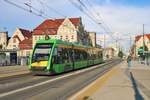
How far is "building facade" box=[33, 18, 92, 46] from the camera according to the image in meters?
119

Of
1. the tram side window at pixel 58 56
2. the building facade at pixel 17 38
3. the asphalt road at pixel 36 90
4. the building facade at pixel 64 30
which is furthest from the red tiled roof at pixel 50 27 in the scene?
the asphalt road at pixel 36 90

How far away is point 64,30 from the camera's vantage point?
120 metres

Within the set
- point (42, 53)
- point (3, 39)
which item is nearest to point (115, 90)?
point (42, 53)

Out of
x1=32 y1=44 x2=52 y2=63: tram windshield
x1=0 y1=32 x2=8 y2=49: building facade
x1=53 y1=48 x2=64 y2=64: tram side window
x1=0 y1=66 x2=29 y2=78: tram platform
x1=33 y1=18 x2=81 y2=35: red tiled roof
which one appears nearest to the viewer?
x1=32 y1=44 x2=52 y2=63: tram windshield

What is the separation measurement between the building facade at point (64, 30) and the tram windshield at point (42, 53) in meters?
82.4

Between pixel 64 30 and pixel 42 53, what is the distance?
299 ft

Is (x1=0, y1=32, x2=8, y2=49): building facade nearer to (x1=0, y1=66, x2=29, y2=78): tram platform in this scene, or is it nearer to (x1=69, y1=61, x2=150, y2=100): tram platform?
(x1=0, y1=66, x2=29, y2=78): tram platform

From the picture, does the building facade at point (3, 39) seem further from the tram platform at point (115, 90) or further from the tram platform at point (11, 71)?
the tram platform at point (115, 90)

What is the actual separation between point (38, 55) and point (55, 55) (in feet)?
4.73

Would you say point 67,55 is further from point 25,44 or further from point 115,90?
point 25,44

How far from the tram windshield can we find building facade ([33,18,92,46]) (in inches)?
3243

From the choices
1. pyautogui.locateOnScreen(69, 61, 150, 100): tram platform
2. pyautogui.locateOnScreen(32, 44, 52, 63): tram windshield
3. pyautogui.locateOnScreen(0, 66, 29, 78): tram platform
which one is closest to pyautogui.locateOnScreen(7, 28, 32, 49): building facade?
pyautogui.locateOnScreen(0, 66, 29, 78): tram platform

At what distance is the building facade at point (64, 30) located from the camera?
389 feet

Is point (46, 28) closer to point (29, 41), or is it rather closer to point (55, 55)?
point (29, 41)
